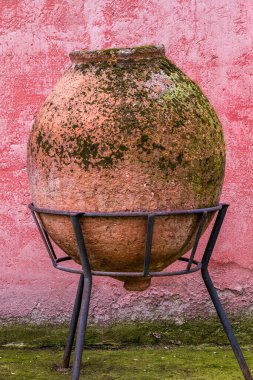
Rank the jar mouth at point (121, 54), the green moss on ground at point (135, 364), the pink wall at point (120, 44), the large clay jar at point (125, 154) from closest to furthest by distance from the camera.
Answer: the large clay jar at point (125, 154)
the jar mouth at point (121, 54)
the green moss on ground at point (135, 364)
the pink wall at point (120, 44)

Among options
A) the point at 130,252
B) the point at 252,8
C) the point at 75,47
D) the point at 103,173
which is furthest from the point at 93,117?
the point at 252,8

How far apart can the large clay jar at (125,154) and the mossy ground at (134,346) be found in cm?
91

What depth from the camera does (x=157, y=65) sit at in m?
3.16

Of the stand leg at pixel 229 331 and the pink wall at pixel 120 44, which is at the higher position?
the pink wall at pixel 120 44

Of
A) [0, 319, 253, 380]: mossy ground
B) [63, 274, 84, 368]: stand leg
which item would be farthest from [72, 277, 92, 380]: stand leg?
[0, 319, 253, 380]: mossy ground

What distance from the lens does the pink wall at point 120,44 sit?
409cm

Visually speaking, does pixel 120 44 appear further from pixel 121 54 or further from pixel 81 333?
pixel 81 333

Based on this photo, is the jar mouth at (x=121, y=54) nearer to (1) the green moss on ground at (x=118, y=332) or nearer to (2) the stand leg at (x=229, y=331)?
(2) the stand leg at (x=229, y=331)

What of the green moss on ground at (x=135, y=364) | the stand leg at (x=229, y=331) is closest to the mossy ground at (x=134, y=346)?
the green moss on ground at (x=135, y=364)

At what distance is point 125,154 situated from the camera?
2.92 meters

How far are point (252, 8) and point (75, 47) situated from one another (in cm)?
95

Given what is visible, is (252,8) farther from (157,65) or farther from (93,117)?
(93,117)

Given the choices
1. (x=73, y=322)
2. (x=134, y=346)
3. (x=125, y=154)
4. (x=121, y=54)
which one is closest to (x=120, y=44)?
(x=121, y=54)

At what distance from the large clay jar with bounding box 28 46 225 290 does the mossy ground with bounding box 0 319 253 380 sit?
905mm
